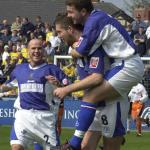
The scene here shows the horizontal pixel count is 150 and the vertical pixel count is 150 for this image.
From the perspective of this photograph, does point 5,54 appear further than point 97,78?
Yes

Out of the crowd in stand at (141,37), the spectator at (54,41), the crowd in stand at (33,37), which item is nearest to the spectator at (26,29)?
the crowd in stand at (33,37)

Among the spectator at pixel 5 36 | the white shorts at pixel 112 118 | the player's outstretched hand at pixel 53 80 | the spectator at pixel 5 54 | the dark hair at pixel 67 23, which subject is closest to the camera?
the white shorts at pixel 112 118

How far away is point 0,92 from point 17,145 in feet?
4.80

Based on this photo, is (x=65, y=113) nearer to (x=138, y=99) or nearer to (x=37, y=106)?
(x=138, y=99)

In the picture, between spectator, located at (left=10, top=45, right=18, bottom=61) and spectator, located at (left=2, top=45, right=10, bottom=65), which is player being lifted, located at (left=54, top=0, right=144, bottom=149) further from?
spectator, located at (left=2, top=45, right=10, bottom=65)

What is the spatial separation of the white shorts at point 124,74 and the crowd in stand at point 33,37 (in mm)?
14553

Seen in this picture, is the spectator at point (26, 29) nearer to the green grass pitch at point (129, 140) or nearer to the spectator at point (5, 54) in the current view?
Answer: the spectator at point (5, 54)

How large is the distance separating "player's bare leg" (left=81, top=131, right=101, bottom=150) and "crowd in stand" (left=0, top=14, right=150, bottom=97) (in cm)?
1417

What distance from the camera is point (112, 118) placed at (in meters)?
8.29

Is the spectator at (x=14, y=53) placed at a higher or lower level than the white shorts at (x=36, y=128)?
higher

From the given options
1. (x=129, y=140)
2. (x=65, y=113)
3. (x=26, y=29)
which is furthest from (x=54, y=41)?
(x=129, y=140)

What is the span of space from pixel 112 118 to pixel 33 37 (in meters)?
20.5

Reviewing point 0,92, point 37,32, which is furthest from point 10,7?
point 0,92

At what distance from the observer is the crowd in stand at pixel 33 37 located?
84.1ft
